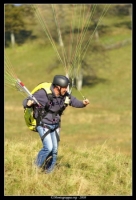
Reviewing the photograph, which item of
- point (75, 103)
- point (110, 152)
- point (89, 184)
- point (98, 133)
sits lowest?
point (98, 133)

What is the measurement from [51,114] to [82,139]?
23.7 m

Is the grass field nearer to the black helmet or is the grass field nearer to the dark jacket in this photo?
the dark jacket

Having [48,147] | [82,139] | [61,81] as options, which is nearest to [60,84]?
[61,81]

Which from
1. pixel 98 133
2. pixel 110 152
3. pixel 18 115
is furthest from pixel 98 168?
pixel 18 115

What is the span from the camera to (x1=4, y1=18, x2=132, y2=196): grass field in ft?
24.3

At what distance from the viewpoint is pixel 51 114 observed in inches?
302

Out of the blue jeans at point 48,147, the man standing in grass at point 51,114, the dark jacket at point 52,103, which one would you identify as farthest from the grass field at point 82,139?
the dark jacket at point 52,103

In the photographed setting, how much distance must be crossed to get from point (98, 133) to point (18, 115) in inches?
454

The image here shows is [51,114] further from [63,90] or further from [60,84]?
[60,84]

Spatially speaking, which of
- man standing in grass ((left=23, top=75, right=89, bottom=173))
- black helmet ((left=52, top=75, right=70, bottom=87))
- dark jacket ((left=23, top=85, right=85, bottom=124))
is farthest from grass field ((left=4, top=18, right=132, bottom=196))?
black helmet ((left=52, top=75, right=70, bottom=87))

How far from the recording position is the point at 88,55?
57375 millimetres

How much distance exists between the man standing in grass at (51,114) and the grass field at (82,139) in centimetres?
41

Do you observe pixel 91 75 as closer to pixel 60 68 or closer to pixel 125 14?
pixel 60 68

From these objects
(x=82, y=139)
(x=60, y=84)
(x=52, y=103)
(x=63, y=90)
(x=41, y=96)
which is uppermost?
(x=60, y=84)
